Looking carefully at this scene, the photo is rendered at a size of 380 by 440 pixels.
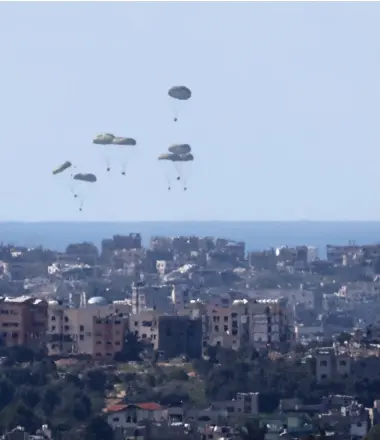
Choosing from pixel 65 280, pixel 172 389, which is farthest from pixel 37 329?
pixel 65 280

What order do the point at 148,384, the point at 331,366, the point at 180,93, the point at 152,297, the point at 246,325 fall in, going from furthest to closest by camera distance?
the point at 152,297
the point at 246,325
the point at 180,93
the point at 331,366
the point at 148,384

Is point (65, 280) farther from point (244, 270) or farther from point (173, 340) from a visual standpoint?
point (173, 340)

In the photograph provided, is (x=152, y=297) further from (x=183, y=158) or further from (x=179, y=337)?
(x=179, y=337)

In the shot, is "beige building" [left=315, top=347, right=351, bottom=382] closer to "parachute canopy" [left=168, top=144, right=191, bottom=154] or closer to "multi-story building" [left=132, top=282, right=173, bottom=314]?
"parachute canopy" [left=168, top=144, right=191, bottom=154]

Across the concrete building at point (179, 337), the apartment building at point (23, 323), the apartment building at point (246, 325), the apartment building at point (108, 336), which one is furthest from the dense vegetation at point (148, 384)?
the apartment building at point (246, 325)

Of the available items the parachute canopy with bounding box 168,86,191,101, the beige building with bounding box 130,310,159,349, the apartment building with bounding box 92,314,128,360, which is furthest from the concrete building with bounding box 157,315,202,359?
the parachute canopy with bounding box 168,86,191,101

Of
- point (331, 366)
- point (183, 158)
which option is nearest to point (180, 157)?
point (183, 158)
